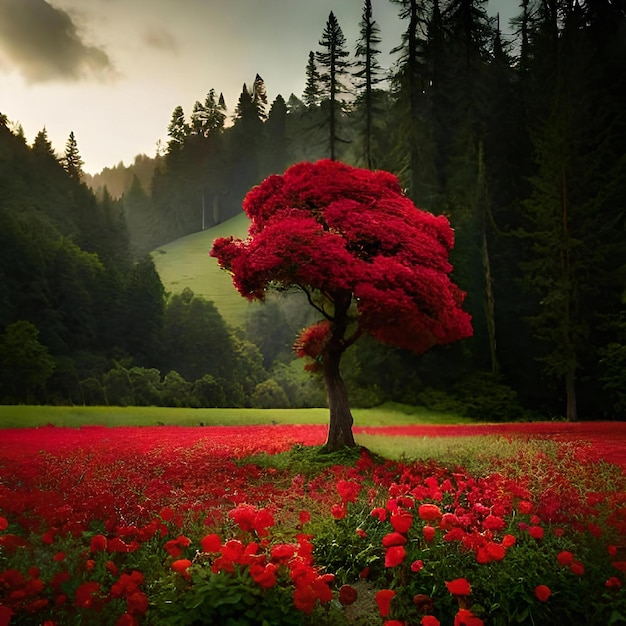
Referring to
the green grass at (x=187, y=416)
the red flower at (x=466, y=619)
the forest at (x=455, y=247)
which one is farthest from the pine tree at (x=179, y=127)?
the red flower at (x=466, y=619)

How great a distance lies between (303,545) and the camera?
3172mm

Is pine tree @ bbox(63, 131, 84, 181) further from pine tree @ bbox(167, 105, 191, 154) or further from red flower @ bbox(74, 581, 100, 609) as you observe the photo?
red flower @ bbox(74, 581, 100, 609)

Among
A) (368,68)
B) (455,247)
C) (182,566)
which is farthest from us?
(368,68)

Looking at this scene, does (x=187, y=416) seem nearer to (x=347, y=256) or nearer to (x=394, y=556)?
(x=347, y=256)

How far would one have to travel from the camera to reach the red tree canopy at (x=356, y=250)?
27.9 feet

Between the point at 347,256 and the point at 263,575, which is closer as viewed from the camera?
the point at 263,575

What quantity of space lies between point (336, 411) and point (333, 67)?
20087 mm

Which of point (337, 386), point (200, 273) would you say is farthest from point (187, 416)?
point (200, 273)

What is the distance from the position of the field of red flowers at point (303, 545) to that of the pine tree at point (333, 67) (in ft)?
65.2

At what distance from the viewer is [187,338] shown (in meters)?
31.0

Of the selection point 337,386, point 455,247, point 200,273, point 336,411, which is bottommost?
point 336,411

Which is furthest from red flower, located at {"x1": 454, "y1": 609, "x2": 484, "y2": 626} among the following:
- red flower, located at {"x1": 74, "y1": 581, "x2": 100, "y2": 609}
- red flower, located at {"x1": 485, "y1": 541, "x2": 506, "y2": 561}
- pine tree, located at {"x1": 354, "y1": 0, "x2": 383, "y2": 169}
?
pine tree, located at {"x1": 354, "y1": 0, "x2": 383, "y2": 169}

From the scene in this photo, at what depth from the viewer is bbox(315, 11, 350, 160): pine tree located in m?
24.2

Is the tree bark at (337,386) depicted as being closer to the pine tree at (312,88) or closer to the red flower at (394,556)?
the red flower at (394,556)
